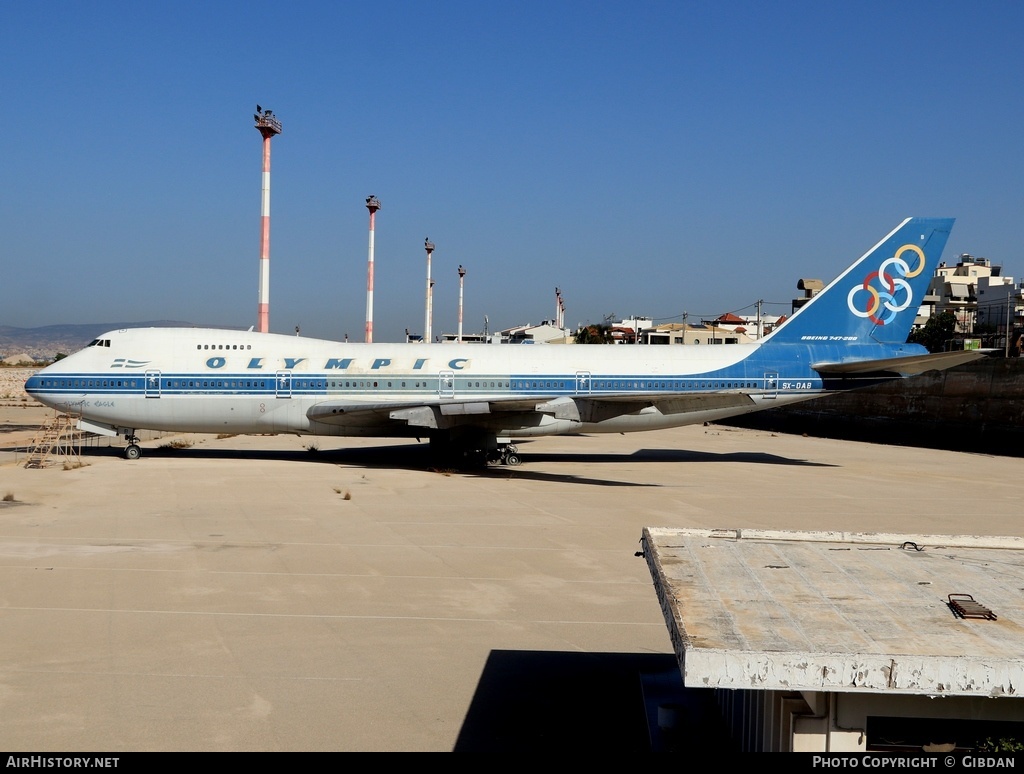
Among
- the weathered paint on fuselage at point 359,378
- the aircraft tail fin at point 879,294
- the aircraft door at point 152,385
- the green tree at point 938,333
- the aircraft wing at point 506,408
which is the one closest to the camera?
the aircraft wing at point 506,408

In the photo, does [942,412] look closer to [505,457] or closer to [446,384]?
[505,457]

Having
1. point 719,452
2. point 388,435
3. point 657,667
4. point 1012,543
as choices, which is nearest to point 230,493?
point 388,435

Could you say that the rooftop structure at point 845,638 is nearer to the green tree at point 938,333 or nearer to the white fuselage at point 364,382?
the white fuselage at point 364,382

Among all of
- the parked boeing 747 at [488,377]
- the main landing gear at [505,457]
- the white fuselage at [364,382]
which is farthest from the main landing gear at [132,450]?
the main landing gear at [505,457]

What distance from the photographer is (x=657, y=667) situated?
10.2m

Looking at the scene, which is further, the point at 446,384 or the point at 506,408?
the point at 446,384

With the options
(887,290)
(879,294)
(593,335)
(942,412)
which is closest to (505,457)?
(879,294)

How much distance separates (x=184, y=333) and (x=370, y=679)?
79.4 ft

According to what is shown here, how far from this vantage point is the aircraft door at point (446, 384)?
31.1 meters

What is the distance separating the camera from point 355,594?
43.0 ft

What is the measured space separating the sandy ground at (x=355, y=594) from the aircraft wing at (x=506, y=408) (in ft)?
6.05

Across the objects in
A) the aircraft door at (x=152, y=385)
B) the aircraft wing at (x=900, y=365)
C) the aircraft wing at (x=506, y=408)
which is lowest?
the aircraft wing at (x=506, y=408)

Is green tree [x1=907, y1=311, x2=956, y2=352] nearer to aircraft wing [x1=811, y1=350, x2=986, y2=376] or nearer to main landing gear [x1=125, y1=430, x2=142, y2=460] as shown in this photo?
aircraft wing [x1=811, y1=350, x2=986, y2=376]

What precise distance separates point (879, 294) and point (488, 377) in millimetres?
14531
